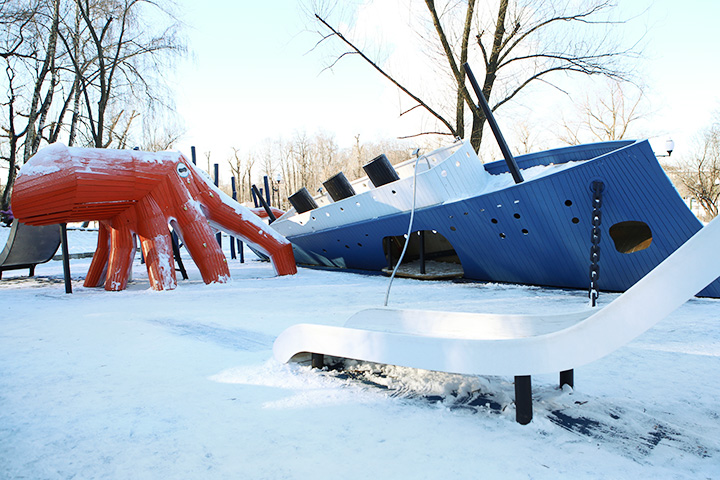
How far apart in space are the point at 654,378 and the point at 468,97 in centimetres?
1062

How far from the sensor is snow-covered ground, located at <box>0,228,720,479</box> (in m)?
1.62

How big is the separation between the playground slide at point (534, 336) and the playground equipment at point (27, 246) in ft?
27.6

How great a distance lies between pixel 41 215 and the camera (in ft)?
20.9

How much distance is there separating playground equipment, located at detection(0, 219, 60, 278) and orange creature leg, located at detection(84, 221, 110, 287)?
2014mm

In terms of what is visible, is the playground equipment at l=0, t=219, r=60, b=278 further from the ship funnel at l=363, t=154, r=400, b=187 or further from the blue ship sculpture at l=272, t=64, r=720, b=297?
the ship funnel at l=363, t=154, r=400, b=187

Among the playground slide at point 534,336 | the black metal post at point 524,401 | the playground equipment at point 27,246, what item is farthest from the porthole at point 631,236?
the playground equipment at point 27,246

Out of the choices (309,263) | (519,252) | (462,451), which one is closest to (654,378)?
(462,451)

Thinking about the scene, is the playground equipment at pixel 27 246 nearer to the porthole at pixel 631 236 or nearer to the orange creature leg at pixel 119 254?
the orange creature leg at pixel 119 254

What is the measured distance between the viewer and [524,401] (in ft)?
6.27

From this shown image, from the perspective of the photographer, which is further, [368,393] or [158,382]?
[158,382]

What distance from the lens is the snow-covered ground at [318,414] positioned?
1.62 meters

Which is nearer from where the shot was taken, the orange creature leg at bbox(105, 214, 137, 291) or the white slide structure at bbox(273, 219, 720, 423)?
the white slide structure at bbox(273, 219, 720, 423)

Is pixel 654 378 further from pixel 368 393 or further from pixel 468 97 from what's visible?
pixel 468 97

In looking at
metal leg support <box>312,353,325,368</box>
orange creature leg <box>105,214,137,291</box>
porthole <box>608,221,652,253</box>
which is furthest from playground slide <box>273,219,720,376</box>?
orange creature leg <box>105,214,137,291</box>
